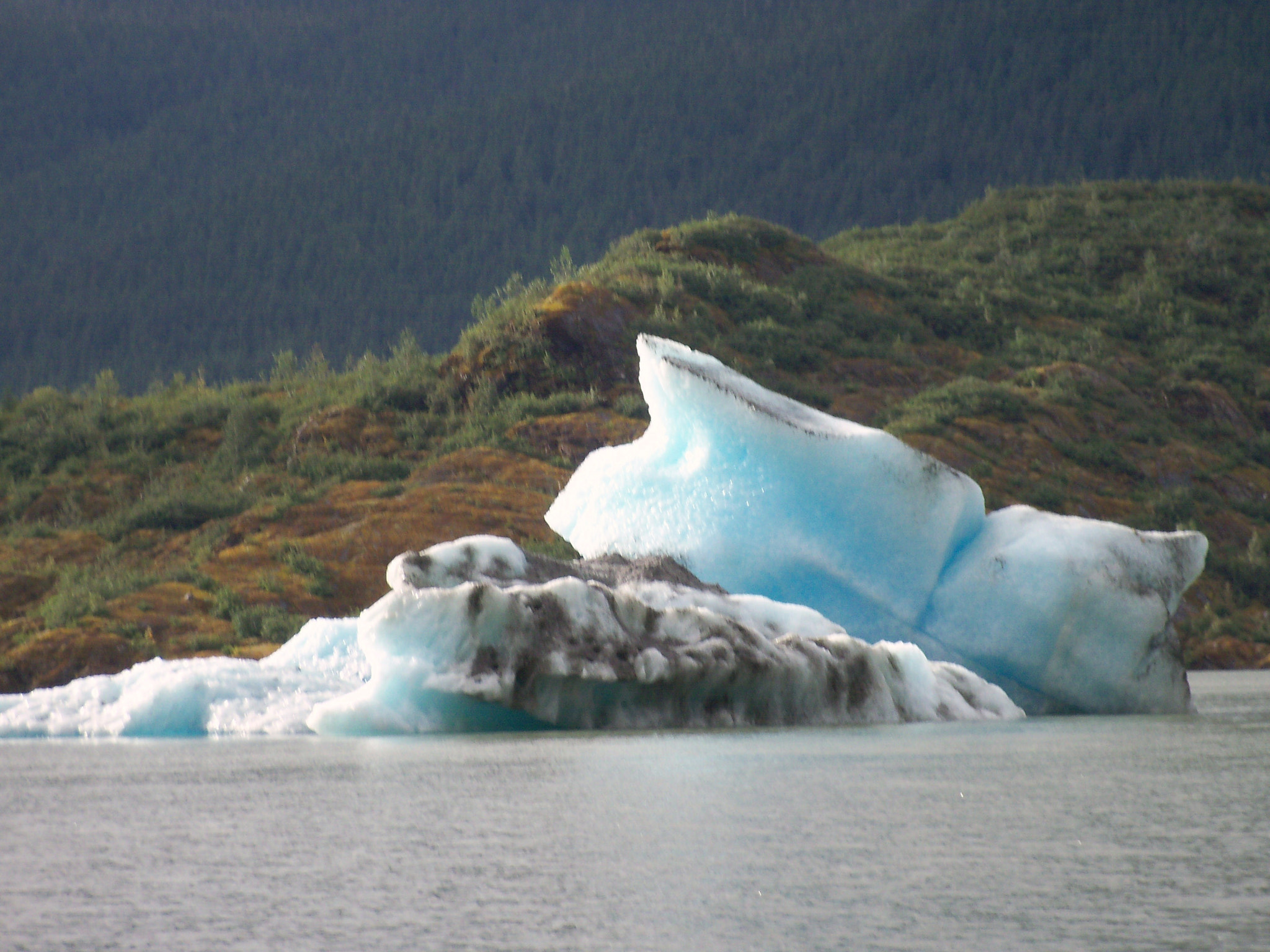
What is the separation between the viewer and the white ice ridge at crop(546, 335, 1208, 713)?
1144cm

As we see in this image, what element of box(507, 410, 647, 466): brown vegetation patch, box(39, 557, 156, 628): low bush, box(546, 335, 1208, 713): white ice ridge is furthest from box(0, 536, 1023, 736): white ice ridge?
box(507, 410, 647, 466): brown vegetation patch

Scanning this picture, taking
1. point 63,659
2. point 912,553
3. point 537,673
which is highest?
point 912,553

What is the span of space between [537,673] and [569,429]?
1612 centimetres

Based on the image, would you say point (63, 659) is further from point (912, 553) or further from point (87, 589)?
point (912, 553)

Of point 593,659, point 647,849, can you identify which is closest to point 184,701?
point 593,659

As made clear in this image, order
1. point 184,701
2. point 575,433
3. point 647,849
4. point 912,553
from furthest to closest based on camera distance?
point 575,433
point 912,553
point 184,701
point 647,849

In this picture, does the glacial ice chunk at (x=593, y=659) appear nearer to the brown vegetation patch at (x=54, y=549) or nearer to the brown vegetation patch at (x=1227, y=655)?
the brown vegetation patch at (x=1227, y=655)

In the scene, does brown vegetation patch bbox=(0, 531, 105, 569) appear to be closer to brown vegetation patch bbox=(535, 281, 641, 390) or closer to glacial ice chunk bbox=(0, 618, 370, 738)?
brown vegetation patch bbox=(535, 281, 641, 390)

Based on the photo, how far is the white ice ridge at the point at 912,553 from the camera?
1144cm

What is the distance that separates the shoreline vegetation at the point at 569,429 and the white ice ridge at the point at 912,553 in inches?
209

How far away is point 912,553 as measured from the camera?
11781 mm

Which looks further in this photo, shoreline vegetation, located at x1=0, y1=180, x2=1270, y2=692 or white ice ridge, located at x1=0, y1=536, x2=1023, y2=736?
shoreline vegetation, located at x1=0, y1=180, x2=1270, y2=692

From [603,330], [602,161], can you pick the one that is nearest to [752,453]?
[603,330]

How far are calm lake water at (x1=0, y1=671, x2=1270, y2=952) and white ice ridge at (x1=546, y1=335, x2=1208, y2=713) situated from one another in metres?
3.30
